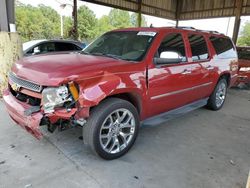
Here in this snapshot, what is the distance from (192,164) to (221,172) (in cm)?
35

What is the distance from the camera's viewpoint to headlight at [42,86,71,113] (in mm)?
2564

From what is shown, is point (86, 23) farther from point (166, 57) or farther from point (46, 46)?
point (166, 57)

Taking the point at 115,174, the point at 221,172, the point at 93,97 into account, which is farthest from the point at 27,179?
the point at 221,172

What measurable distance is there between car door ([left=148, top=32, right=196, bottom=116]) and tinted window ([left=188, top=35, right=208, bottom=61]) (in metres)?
0.28

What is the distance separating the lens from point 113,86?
9.12 feet

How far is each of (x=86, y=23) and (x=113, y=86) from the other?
35760 mm

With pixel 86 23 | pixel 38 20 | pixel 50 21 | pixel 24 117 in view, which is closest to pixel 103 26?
pixel 86 23

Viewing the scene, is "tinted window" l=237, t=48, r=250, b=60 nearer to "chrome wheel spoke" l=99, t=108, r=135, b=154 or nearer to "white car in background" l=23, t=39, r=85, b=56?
"white car in background" l=23, t=39, r=85, b=56

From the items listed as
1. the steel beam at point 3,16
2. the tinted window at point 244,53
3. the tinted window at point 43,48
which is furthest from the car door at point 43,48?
the tinted window at point 244,53

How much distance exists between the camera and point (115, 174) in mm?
2740

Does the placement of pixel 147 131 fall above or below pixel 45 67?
below

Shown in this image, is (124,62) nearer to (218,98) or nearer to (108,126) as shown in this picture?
(108,126)

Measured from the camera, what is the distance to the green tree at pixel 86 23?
35.6 meters

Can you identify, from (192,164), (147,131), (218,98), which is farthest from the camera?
(218,98)
